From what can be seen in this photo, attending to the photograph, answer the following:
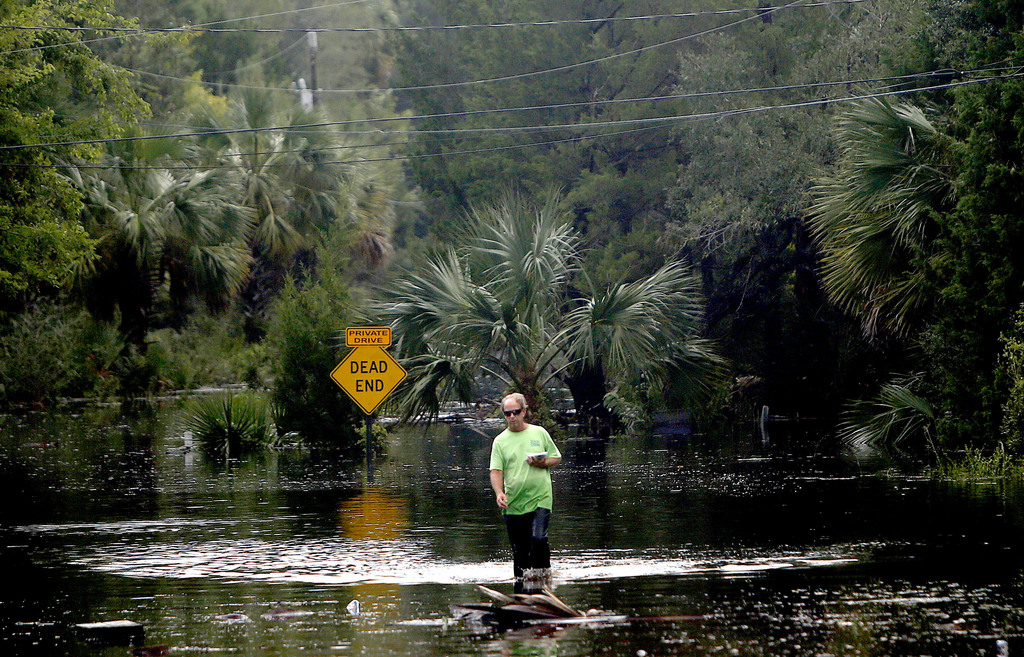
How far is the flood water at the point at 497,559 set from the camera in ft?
28.9

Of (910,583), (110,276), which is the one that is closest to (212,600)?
(910,583)

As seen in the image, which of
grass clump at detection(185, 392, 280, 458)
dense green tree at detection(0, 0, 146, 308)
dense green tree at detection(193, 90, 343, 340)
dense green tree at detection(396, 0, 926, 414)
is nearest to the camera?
dense green tree at detection(0, 0, 146, 308)

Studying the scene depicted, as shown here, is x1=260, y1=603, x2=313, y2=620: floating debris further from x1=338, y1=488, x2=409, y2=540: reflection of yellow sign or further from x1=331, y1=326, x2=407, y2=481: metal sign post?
x1=331, y1=326, x2=407, y2=481: metal sign post

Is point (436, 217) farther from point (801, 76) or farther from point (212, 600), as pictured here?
point (212, 600)

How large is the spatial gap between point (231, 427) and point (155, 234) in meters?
11.2

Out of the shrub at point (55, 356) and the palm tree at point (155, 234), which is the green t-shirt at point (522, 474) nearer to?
the palm tree at point (155, 234)

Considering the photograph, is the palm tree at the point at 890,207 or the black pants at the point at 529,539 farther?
the palm tree at the point at 890,207

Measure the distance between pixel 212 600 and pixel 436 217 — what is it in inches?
1857

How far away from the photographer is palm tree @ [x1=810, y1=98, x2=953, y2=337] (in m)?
21.5

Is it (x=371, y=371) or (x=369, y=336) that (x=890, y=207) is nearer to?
(x=369, y=336)

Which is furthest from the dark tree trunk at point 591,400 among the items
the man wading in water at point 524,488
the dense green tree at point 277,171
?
the man wading in water at point 524,488

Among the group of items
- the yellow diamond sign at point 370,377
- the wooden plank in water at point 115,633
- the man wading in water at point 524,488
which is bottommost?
the wooden plank in water at point 115,633

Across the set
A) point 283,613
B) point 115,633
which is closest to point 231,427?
point 283,613

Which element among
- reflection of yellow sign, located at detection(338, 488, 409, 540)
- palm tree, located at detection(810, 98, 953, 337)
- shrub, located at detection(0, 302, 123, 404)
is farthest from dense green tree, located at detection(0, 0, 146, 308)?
palm tree, located at detection(810, 98, 953, 337)
